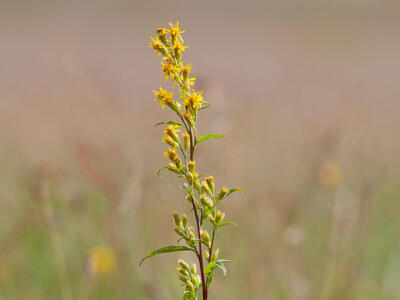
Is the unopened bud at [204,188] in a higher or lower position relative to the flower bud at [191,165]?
lower

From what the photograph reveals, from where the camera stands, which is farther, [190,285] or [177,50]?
[177,50]

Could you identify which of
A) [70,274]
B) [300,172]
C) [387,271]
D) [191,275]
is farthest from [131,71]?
[191,275]

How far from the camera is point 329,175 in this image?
406 cm

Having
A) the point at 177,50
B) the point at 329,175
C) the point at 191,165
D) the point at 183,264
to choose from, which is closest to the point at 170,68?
the point at 177,50

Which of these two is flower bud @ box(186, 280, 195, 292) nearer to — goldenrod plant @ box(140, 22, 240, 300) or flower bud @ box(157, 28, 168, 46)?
goldenrod plant @ box(140, 22, 240, 300)

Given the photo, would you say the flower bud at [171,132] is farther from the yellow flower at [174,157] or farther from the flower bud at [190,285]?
the flower bud at [190,285]

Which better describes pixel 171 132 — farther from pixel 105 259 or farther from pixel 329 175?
pixel 329 175

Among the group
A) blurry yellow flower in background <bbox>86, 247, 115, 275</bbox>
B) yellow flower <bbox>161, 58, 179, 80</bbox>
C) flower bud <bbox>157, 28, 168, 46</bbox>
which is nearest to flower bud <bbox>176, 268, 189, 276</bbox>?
yellow flower <bbox>161, 58, 179, 80</bbox>

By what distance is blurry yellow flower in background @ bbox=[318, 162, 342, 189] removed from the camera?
3997 millimetres

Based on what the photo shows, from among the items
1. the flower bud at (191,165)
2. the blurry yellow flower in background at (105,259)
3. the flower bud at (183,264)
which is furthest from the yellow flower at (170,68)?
the blurry yellow flower in background at (105,259)

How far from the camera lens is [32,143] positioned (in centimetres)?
579

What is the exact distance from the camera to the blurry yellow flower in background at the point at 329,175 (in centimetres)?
400

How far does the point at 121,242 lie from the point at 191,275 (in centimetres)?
175

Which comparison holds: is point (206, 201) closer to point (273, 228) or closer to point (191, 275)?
point (191, 275)
